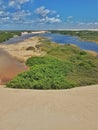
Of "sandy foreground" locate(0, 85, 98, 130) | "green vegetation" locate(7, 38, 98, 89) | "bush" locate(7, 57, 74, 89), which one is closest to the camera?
"sandy foreground" locate(0, 85, 98, 130)

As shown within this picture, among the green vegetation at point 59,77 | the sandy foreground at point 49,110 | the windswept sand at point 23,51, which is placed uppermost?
the sandy foreground at point 49,110

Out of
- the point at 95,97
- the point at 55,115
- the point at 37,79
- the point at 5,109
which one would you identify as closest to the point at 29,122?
the point at 55,115

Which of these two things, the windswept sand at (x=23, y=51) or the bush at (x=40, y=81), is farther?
the windswept sand at (x=23, y=51)

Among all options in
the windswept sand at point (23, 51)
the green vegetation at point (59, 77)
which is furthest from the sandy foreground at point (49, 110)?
the windswept sand at point (23, 51)

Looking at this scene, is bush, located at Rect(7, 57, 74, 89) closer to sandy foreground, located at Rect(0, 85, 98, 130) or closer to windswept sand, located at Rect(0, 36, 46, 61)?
sandy foreground, located at Rect(0, 85, 98, 130)

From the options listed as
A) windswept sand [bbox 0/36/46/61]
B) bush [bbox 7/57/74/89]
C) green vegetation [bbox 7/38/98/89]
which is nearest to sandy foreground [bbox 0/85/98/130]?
bush [bbox 7/57/74/89]

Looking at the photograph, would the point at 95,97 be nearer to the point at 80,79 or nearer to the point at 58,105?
the point at 58,105

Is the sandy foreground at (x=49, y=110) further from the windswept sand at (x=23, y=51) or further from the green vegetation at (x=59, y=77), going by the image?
the windswept sand at (x=23, y=51)

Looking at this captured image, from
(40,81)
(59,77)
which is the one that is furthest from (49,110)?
(59,77)

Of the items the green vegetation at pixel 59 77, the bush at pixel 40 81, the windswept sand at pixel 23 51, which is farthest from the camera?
the windswept sand at pixel 23 51
